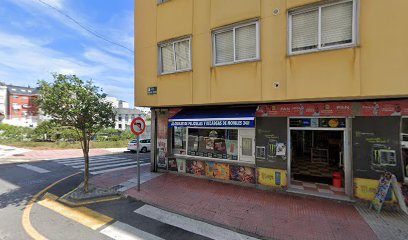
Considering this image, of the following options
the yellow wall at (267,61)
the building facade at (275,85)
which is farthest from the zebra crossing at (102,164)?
the yellow wall at (267,61)

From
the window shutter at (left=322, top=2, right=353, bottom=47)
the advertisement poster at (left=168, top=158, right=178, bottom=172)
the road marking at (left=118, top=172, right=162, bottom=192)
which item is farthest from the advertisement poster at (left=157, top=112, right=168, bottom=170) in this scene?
the window shutter at (left=322, top=2, right=353, bottom=47)

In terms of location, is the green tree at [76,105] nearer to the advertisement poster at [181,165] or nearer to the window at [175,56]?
the window at [175,56]

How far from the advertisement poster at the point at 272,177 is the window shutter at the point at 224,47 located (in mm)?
4384

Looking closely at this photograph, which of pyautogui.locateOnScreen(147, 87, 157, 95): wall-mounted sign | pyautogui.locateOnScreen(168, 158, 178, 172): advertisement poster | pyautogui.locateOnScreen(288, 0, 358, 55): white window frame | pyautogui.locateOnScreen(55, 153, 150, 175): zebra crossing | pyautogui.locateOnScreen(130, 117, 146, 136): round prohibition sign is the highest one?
pyautogui.locateOnScreen(288, 0, 358, 55): white window frame

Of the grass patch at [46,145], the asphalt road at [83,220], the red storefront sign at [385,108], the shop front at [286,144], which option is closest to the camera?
the asphalt road at [83,220]

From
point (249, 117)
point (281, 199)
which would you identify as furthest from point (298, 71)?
point (281, 199)

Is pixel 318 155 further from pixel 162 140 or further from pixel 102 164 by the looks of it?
pixel 102 164

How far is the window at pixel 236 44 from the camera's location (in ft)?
22.2

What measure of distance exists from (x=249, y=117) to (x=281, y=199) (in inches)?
117

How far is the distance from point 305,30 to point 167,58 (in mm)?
5585

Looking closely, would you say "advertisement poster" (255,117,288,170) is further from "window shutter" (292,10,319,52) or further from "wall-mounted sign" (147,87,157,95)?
"wall-mounted sign" (147,87,157,95)

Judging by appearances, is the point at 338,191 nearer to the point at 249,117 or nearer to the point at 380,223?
the point at 380,223

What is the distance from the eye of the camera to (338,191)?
7.12m

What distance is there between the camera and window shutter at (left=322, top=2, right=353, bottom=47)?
549 centimetres
